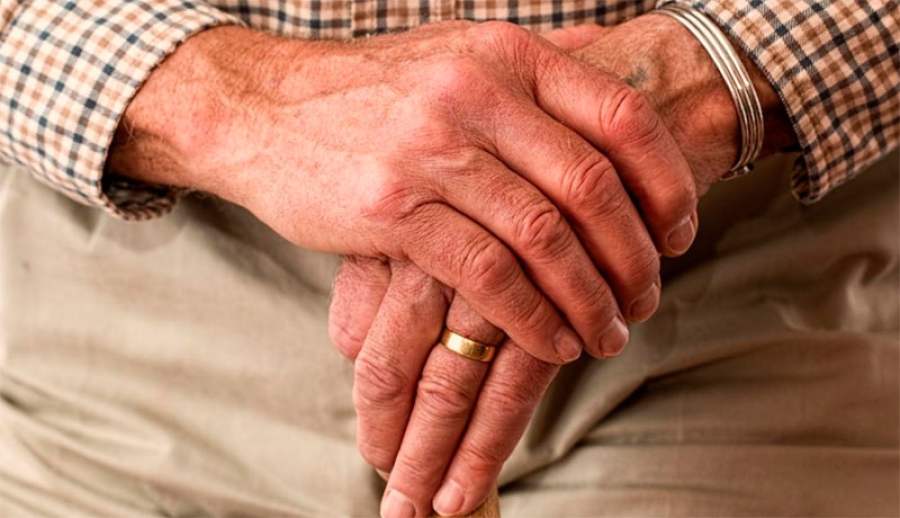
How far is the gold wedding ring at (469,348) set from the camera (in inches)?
35.7

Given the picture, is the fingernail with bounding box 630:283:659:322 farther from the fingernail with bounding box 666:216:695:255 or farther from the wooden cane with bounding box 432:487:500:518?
the wooden cane with bounding box 432:487:500:518

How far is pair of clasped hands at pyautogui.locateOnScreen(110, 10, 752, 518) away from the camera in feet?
2.80

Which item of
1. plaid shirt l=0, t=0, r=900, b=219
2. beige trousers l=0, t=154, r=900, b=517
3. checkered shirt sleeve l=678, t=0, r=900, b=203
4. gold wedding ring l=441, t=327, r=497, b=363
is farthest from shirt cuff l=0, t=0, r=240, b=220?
checkered shirt sleeve l=678, t=0, r=900, b=203

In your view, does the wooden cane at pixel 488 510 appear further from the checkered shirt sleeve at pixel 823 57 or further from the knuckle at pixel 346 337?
the checkered shirt sleeve at pixel 823 57

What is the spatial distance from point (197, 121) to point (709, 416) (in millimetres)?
582

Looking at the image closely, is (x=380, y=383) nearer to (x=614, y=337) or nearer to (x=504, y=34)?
(x=614, y=337)

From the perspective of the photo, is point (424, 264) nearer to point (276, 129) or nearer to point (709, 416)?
point (276, 129)

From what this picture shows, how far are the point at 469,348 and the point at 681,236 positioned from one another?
0.68ft

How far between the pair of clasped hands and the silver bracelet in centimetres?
1

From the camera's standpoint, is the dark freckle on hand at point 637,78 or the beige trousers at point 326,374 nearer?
the dark freckle on hand at point 637,78

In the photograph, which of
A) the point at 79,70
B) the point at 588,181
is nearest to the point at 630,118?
the point at 588,181

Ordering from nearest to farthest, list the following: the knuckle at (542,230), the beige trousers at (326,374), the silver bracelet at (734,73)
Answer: the knuckle at (542,230) → the silver bracelet at (734,73) → the beige trousers at (326,374)

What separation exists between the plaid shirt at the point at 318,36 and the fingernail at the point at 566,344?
29 centimetres

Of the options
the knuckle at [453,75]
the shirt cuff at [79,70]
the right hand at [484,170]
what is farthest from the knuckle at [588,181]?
the shirt cuff at [79,70]
